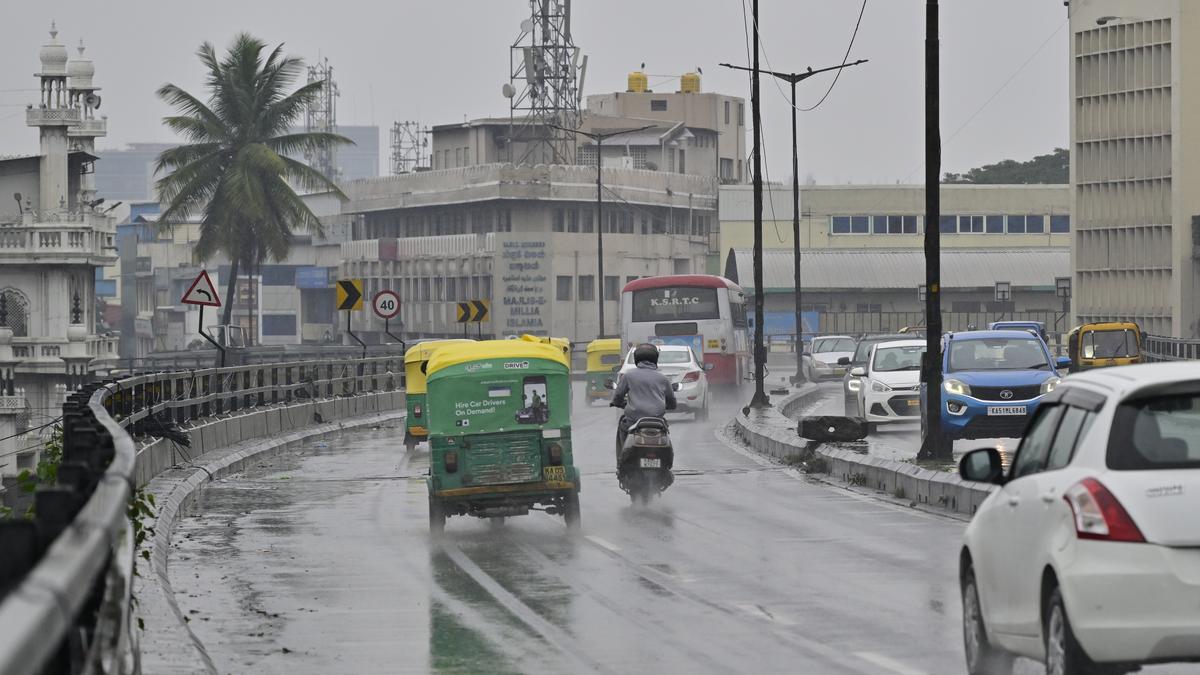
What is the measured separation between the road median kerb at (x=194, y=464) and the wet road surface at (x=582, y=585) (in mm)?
281

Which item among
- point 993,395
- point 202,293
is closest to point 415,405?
point 202,293

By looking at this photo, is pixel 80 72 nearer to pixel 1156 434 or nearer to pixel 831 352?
pixel 831 352

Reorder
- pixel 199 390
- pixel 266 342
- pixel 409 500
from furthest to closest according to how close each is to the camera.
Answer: pixel 266 342 < pixel 199 390 < pixel 409 500

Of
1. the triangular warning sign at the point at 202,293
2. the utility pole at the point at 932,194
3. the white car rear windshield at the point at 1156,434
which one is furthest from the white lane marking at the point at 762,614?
the triangular warning sign at the point at 202,293

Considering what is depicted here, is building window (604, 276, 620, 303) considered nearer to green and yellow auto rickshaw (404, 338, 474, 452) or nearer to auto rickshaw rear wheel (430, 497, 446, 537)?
green and yellow auto rickshaw (404, 338, 474, 452)

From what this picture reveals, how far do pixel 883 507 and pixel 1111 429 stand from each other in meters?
12.7

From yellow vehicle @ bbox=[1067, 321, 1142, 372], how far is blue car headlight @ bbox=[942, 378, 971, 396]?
913 inches

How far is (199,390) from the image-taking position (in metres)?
28.6

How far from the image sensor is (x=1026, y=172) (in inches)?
6161

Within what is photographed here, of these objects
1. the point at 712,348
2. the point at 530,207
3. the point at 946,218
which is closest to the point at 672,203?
the point at 530,207

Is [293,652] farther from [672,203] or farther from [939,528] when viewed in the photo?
[672,203]

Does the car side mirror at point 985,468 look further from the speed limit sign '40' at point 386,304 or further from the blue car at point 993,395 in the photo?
the speed limit sign '40' at point 386,304

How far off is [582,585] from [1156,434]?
6.65 m

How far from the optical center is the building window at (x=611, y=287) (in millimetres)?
106125
